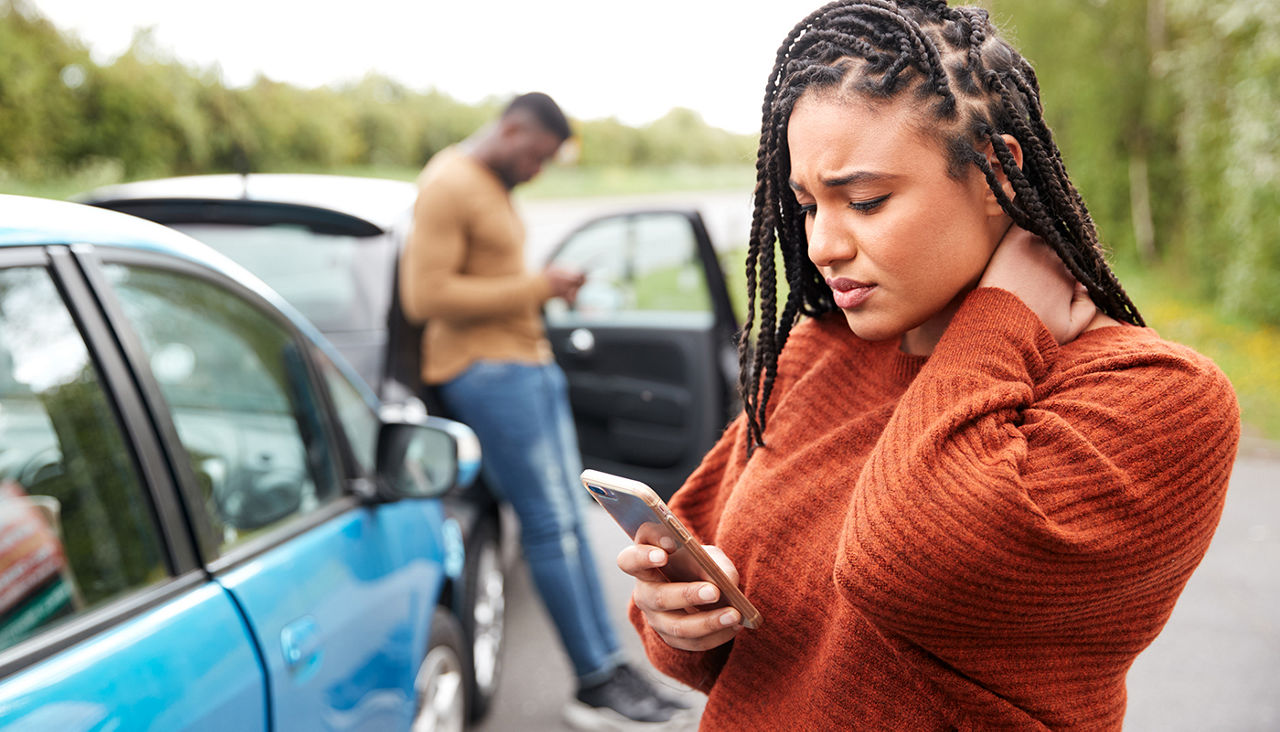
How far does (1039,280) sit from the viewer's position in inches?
42.5

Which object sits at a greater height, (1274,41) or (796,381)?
(1274,41)

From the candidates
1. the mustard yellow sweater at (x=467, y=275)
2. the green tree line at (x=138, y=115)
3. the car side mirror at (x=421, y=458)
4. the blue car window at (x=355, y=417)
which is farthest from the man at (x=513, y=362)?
the green tree line at (x=138, y=115)

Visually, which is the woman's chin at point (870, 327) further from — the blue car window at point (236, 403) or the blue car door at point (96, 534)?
the blue car window at point (236, 403)

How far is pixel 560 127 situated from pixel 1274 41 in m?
7.43

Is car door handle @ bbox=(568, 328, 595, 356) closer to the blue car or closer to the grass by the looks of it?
the blue car

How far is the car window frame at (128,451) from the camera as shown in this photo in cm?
140

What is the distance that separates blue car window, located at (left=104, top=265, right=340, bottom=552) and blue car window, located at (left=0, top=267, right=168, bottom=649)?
16 centimetres

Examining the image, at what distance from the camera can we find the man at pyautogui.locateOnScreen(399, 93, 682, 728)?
3.41 meters

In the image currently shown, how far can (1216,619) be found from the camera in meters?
4.21

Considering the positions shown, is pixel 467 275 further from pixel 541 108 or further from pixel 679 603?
pixel 679 603

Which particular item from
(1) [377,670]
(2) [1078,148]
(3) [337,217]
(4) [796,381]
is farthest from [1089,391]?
(2) [1078,148]

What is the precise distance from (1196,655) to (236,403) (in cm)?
364

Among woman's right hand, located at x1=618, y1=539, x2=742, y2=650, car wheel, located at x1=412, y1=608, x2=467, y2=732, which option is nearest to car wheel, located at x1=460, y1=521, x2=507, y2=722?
car wheel, located at x1=412, y1=608, x2=467, y2=732

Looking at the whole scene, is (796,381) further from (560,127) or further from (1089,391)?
(560,127)
